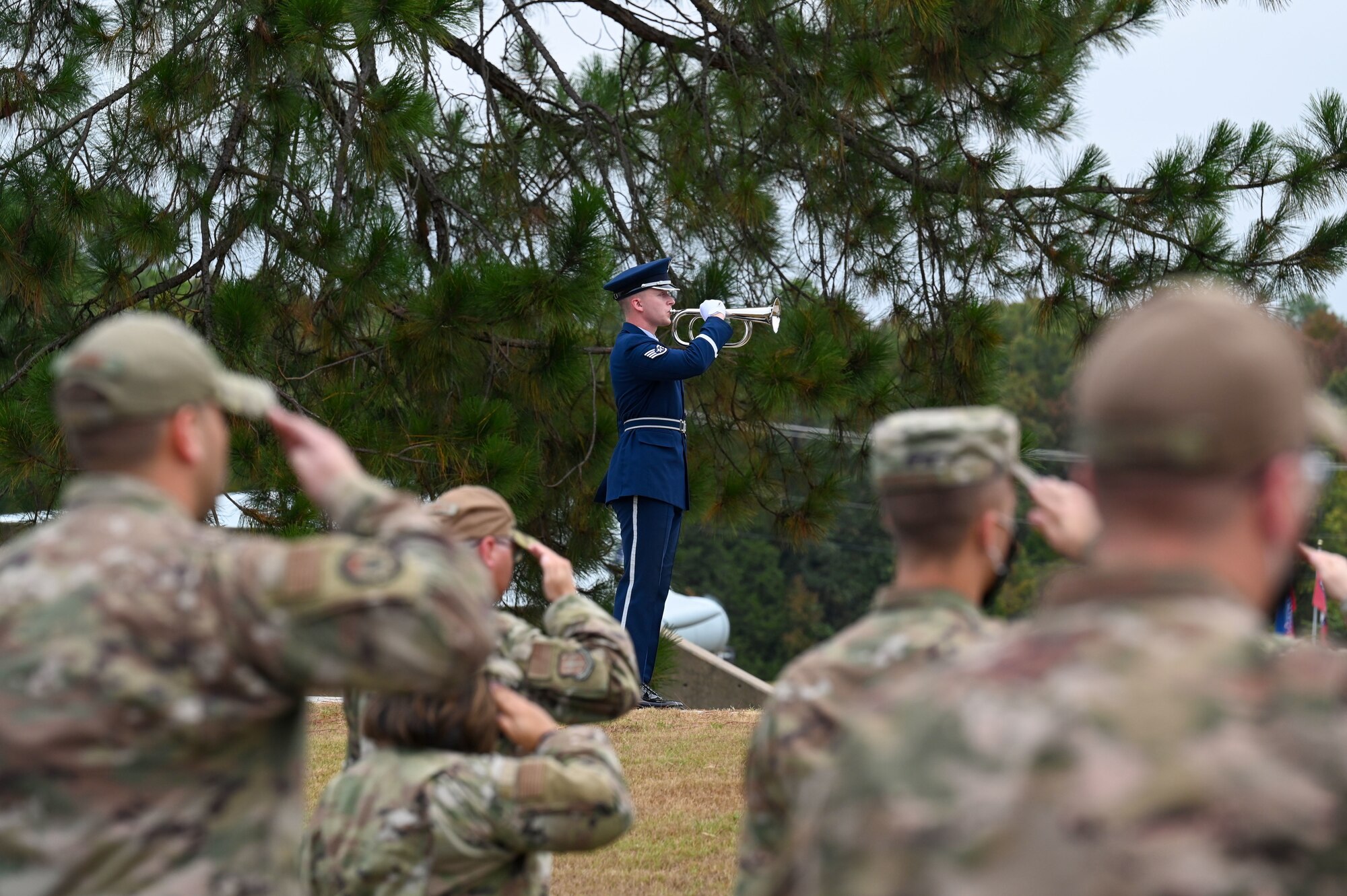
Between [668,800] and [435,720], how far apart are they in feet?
11.3

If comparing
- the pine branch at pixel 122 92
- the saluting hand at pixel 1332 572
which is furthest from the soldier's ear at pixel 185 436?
the pine branch at pixel 122 92

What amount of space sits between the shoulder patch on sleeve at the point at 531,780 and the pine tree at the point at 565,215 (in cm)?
356

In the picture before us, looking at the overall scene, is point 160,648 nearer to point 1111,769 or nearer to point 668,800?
point 1111,769

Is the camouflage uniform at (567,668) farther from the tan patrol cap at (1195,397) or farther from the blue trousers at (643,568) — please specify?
the blue trousers at (643,568)

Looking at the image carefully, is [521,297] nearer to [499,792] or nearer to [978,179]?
[978,179]

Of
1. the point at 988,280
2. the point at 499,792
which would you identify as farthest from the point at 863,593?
the point at 499,792

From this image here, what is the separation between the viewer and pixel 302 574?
1870 millimetres

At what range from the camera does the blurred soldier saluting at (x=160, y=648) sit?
1880 millimetres

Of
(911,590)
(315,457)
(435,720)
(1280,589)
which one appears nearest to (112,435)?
(315,457)

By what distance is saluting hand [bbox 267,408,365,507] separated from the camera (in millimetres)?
2078

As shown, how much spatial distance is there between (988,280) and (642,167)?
2075 millimetres

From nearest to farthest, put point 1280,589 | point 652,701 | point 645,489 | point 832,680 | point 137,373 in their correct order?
point 137,373, point 832,680, point 1280,589, point 645,489, point 652,701

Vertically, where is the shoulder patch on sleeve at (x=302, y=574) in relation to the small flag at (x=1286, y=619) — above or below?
above

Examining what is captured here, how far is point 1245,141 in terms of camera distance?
840 cm
